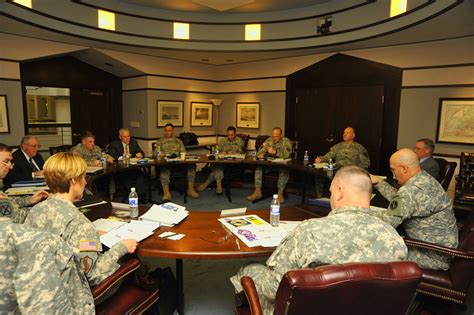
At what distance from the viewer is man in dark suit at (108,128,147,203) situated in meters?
5.16

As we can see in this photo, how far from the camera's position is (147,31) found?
607 centimetres

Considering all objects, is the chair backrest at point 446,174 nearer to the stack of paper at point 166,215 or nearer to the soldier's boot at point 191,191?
the stack of paper at point 166,215

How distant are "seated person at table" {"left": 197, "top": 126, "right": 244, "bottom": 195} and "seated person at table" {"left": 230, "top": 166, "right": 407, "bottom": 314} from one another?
4.61 metres

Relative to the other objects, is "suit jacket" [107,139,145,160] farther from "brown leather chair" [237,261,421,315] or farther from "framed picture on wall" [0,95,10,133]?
"brown leather chair" [237,261,421,315]

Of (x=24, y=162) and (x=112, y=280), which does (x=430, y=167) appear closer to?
(x=112, y=280)

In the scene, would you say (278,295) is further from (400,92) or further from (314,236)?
(400,92)

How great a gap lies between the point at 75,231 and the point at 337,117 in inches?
233

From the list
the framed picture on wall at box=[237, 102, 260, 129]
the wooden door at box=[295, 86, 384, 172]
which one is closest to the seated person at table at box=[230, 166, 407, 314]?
the wooden door at box=[295, 86, 384, 172]

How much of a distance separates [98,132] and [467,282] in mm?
7768

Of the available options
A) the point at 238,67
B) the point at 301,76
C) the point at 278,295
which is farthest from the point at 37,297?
the point at 238,67

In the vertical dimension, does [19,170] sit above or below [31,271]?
below

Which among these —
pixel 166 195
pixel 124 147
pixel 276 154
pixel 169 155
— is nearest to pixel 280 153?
pixel 276 154

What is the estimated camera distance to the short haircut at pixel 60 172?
1.67 m

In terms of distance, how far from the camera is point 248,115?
8.18 metres
